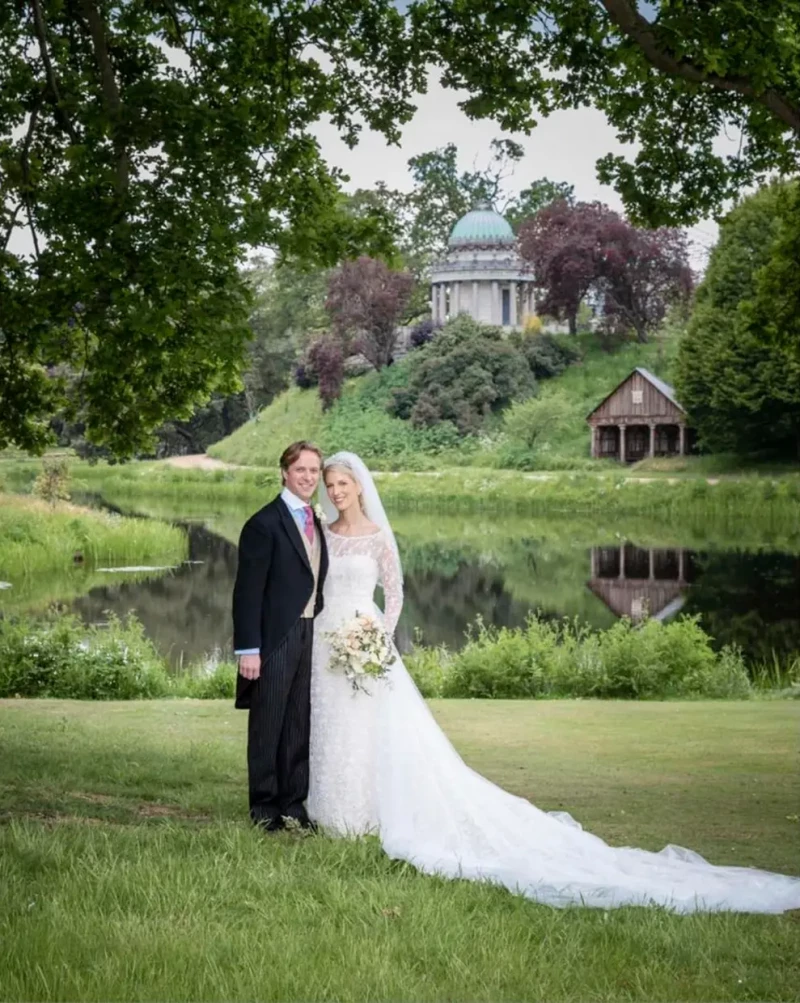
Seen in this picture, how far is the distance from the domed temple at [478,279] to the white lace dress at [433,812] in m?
56.3

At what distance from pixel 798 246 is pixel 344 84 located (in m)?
3.50

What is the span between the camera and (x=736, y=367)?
41594mm

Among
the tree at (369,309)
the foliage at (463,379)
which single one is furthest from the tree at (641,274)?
the tree at (369,309)

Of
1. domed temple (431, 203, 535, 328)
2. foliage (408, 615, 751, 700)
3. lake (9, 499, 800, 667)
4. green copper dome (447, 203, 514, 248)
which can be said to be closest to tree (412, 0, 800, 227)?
foliage (408, 615, 751, 700)

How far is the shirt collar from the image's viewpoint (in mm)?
5957


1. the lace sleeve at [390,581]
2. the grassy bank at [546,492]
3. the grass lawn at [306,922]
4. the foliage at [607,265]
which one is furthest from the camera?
the foliage at [607,265]

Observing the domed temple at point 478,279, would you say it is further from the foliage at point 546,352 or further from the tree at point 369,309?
the foliage at point 546,352

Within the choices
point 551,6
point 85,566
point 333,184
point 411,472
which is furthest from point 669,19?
point 411,472

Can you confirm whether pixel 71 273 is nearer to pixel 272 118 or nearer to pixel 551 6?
pixel 272 118

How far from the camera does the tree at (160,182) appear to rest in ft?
25.9

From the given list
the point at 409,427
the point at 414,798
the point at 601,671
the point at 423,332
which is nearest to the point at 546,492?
the point at 409,427

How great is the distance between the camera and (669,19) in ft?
23.4

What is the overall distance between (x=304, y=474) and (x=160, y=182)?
10.7 ft

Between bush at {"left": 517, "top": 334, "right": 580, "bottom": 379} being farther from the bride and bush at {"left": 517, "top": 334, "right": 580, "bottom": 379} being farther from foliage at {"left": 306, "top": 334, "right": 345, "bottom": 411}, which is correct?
the bride
